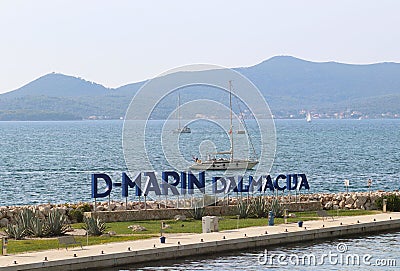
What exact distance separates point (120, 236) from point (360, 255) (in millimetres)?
11025

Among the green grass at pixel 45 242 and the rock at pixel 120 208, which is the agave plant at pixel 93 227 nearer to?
the green grass at pixel 45 242

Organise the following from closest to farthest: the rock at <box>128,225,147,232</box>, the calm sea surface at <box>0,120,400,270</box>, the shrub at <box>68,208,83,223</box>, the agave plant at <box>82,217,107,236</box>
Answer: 1. the calm sea surface at <box>0,120,400,270</box>
2. the agave plant at <box>82,217,107,236</box>
3. the rock at <box>128,225,147,232</box>
4. the shrub at <box>68,208,83,223</box>

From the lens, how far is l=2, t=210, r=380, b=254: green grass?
38156 mm

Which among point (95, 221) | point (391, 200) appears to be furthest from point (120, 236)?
point (391, 200)

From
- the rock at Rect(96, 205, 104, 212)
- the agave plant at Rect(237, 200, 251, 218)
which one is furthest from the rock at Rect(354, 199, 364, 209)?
the rock at Rect(96, 205, 104, 212)

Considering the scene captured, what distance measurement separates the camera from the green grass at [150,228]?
38156 millimetres

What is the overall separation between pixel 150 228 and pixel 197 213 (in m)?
4.92

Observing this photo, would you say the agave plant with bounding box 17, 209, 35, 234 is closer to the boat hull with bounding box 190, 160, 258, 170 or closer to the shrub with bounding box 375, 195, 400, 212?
the shrub with bounding box 375, 195, 400, 212

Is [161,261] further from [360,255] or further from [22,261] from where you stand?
[360,255]

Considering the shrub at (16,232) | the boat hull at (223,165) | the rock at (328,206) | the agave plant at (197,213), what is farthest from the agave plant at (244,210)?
the boat hull at (223,165)

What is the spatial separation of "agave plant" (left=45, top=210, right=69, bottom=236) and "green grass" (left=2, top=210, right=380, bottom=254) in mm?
1285

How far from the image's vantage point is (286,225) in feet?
148

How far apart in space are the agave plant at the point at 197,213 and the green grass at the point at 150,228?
641mm

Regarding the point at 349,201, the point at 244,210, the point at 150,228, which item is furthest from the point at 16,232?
the point at 349,201
